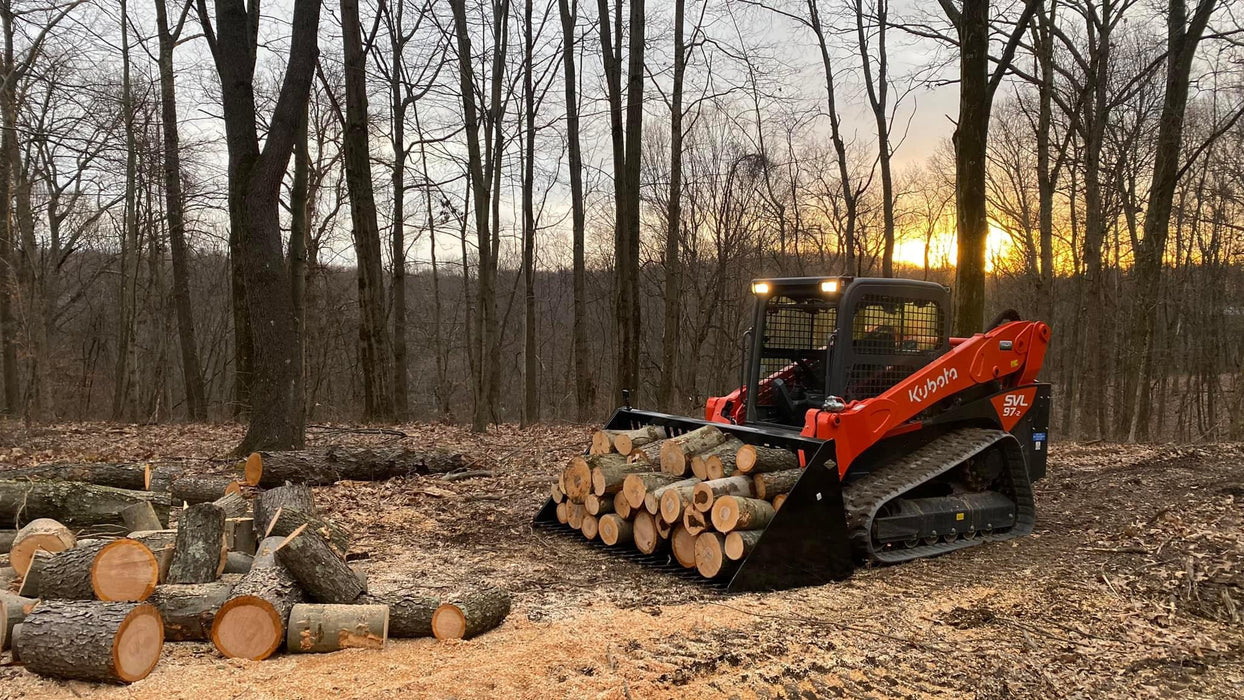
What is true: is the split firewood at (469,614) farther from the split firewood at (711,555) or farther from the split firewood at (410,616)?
the split firewood at (711,555)

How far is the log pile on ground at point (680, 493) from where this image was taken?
5387 millimetres

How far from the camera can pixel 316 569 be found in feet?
14.0

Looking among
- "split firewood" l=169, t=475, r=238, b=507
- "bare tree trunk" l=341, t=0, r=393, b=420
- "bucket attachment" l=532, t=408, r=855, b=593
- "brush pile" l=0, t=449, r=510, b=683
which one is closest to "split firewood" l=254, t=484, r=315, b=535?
"brush pile" l=0, t=449, r=510, b=683

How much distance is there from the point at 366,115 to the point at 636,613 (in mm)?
13139

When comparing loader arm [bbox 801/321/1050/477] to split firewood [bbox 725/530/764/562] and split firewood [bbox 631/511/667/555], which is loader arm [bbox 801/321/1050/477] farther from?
split firewood [bbox 631/511/667/555]

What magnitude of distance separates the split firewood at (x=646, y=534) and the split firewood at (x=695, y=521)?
17.0 inches

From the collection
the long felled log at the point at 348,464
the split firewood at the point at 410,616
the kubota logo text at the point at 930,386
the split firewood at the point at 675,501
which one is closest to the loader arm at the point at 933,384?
the kubota logo text at the point at 930,386

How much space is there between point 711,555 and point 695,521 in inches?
10.9

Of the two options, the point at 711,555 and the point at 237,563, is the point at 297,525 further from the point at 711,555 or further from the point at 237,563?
the point at 711,555

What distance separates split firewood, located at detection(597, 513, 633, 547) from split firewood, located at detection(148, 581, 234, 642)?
298 cm

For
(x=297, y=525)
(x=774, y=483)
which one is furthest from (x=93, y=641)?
(x=774, y=483)

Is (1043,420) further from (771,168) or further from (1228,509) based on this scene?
(771,168)

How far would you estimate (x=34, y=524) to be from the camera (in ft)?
16.4

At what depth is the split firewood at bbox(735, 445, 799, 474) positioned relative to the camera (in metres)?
5.58
